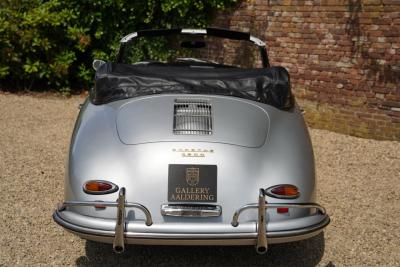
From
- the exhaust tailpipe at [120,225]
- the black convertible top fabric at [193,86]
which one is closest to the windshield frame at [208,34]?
the black convertible top fabric at [193,86]

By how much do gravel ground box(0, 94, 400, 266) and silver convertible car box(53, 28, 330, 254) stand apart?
0.59 metres

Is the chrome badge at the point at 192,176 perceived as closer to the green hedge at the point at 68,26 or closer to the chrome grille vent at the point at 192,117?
the chrome grille vent at the point at 192,117

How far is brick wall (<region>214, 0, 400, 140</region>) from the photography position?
6.43 m

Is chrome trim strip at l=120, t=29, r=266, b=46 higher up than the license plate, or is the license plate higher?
chrome trim strip at l=120, t=29, r=266, b=46

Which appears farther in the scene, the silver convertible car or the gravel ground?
the gravel ground

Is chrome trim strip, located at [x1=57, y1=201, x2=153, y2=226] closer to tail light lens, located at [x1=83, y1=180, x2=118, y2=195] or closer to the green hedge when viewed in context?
tail light lens, located at [x1=83, y1=180, x2=118, y2=195]

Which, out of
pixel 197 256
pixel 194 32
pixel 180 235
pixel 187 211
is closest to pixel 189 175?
pixel 187 211

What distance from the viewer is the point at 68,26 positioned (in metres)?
8.87

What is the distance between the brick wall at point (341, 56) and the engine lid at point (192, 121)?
3563mm

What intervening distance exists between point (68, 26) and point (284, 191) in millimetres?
6841

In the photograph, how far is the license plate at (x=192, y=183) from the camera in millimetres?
2936

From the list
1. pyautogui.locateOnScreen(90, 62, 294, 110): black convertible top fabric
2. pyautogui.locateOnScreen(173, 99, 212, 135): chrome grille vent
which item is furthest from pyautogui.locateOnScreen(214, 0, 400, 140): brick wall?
pyautogui.locateOnScreen(173, 99, 212, 135): chrome grille vent

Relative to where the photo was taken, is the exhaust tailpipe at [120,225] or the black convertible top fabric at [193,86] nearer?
the exhaust tailpipe at [120,225]

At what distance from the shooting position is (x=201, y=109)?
3398mm
